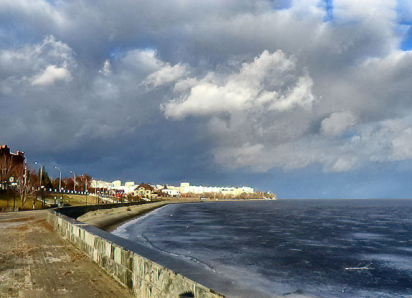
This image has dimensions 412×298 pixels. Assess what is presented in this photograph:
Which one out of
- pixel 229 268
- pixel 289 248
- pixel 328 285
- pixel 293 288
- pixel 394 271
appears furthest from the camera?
pixel 289 248

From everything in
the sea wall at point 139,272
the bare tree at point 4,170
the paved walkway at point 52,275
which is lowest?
the paved walkway at point 52,275

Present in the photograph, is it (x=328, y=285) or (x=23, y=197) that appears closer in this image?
(x=328, y=285)

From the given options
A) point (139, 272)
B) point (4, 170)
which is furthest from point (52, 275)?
point (4, 170)

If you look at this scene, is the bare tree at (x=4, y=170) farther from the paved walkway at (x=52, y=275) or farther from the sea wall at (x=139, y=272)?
the sea wall at (x=139, y=272)

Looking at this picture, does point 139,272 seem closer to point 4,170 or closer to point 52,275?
point 52,275

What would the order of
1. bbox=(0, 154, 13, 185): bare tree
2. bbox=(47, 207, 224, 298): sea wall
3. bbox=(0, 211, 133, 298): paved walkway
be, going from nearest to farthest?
bbox=(47, 207, 224, 298): sea wall
bbox=(0, 211, 133, 298): paved walkway
bbox=(0, 154, 13, 185): bare tree

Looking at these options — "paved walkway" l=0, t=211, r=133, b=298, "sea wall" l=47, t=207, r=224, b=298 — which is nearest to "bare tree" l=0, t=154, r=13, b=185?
"paved walkway" l=0, t=211, r=133, b=298

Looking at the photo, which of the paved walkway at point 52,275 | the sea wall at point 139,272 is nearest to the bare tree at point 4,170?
the paved walkway at point 52,275

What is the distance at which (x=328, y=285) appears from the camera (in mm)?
21344

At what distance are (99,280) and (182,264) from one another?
374 centimetres

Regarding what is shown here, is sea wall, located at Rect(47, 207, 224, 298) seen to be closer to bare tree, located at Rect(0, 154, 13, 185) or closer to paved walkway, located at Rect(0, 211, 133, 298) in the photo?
paved walkway, located at Rect(0, 211, 133, 298)

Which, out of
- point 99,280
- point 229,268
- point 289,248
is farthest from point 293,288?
point 289,248

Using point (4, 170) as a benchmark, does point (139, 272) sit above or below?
below

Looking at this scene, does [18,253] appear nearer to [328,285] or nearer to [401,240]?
[328,285]
